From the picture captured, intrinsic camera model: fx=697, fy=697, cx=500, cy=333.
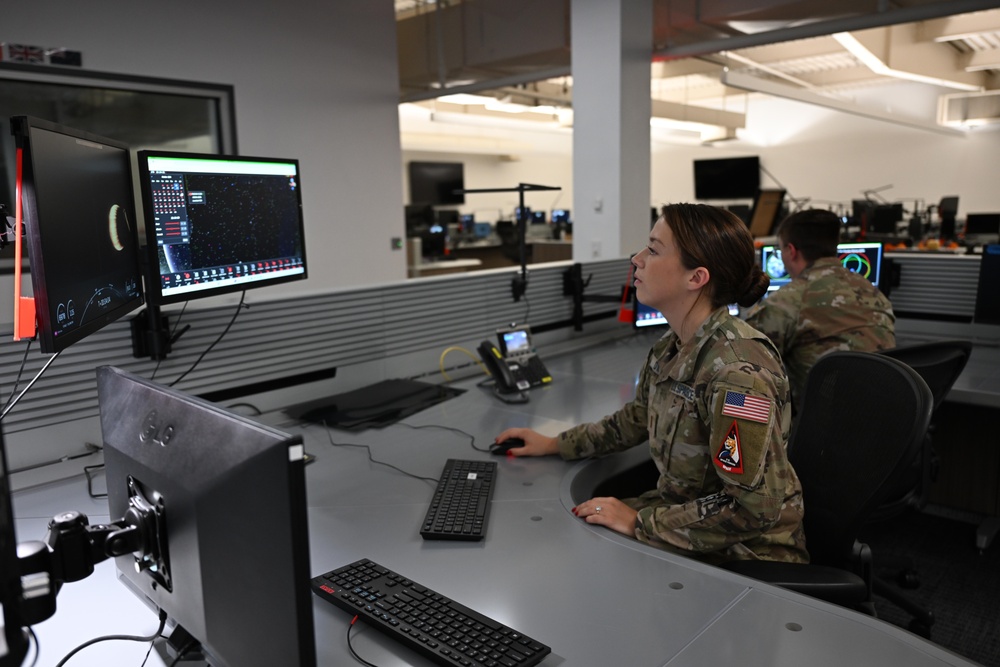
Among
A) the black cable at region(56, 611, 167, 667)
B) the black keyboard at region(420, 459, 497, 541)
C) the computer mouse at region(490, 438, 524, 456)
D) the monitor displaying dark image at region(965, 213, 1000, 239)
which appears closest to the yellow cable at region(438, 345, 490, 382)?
the computer mouse at region(490, 438, 524, 456)

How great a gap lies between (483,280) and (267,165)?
2.99 ft

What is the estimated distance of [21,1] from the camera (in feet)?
9.93

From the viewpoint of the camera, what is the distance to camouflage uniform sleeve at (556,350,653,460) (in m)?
1.61

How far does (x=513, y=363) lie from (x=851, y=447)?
1036 mm

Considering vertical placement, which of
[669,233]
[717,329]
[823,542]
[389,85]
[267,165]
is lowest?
[823,542]

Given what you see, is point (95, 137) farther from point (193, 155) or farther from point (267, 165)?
point (267, 165)

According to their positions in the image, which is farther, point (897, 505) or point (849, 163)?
point (849, 163)

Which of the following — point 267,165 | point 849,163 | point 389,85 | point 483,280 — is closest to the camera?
point 267,165

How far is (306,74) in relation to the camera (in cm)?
418

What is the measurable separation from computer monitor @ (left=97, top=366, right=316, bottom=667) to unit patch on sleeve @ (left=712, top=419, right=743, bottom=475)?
32.7 inches

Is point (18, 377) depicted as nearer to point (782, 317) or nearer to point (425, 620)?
point (425, 620)

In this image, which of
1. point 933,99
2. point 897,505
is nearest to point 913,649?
point 897,505

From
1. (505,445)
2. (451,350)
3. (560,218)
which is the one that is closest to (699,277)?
(505,445)

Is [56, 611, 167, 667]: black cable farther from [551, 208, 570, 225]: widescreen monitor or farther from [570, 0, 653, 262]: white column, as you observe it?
[551, 208, 570, 225]: widescreen monitor
